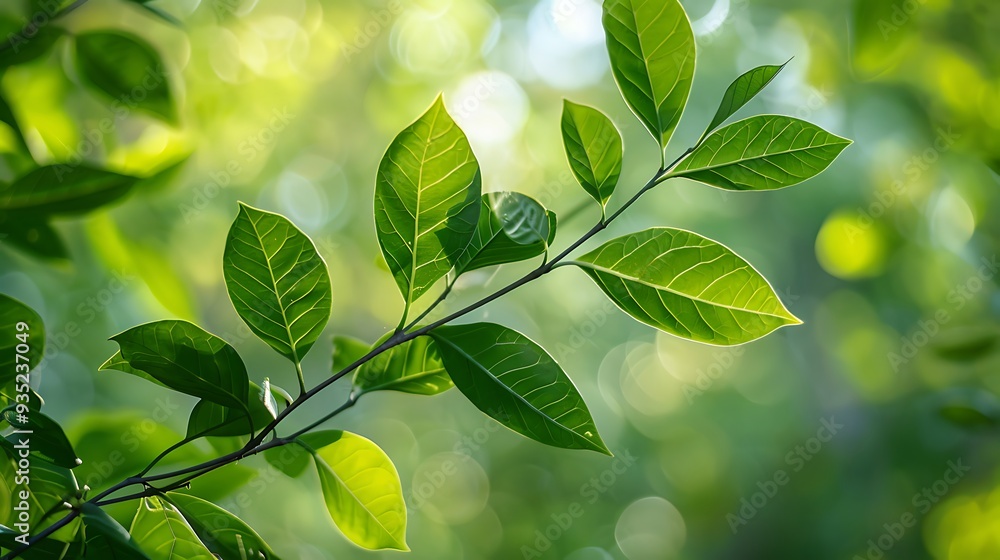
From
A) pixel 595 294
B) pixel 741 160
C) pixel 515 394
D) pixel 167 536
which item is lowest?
pixel 595 294

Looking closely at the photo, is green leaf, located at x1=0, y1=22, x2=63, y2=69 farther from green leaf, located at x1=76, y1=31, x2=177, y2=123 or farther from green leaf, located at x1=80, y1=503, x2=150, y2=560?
green leaf, located at x1=80, y1=503, x2=150, y2=560

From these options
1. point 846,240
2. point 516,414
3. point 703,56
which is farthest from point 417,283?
point 703,56

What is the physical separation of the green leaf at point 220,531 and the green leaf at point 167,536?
0.01 m

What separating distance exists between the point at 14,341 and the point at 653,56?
1.05 ft

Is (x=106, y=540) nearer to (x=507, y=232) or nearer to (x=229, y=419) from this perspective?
(x=229, y=419)

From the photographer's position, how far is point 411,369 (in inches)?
12.6

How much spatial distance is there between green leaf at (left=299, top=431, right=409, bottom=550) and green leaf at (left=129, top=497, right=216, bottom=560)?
69 millimetres

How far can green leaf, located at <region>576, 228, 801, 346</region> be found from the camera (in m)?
0.25

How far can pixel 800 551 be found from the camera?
102 inches

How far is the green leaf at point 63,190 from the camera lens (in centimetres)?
35

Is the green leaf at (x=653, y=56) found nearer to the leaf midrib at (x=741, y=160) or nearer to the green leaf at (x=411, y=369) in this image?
the leaf midrib at (x=741, y=160)

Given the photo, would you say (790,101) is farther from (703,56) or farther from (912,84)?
(912,84)

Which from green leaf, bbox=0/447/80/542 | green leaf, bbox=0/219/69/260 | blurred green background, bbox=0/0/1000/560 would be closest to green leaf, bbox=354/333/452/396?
green leaf, bbox=0/447/80/542

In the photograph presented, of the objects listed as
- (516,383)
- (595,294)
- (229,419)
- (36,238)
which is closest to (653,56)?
(516,383)
